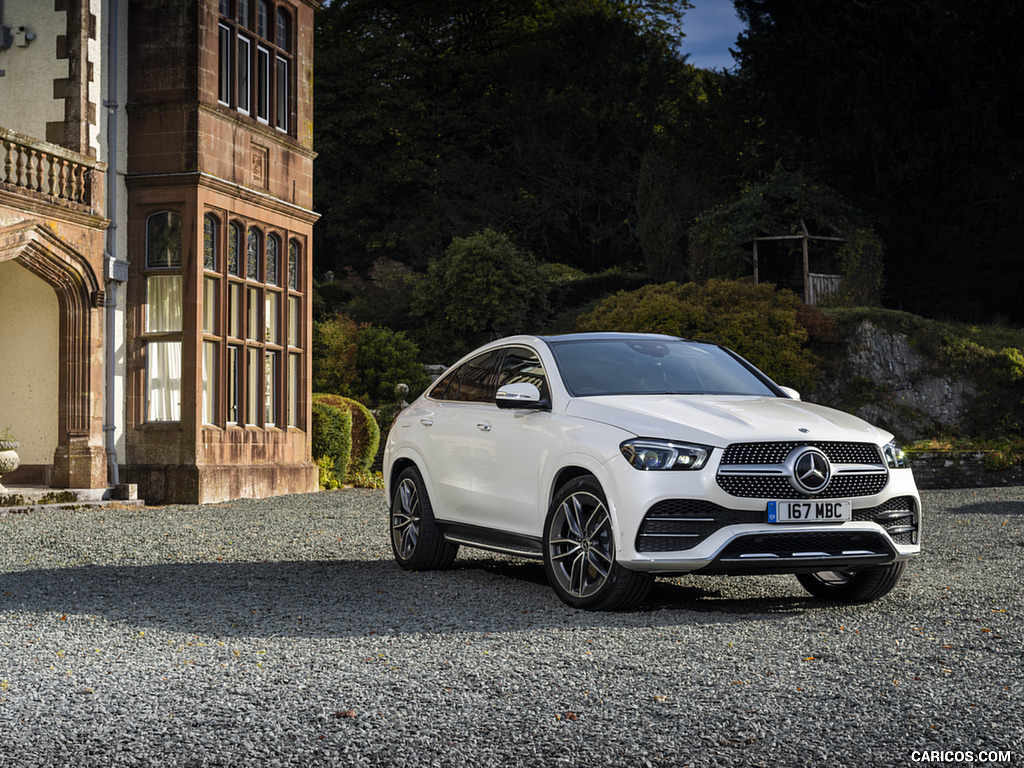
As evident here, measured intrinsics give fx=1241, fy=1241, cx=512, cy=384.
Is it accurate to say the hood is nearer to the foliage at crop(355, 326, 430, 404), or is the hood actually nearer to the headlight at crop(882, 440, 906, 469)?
the headlight at crop(882, 440, 906, 469)

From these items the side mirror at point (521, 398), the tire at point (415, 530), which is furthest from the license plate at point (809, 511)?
the tire at point (415, 530)

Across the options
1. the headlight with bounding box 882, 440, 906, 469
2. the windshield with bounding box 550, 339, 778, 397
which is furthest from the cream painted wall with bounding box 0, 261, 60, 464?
the headlight with bounding box 882, 440, 906, 469

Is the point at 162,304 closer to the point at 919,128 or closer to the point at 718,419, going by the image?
the point at 718,419

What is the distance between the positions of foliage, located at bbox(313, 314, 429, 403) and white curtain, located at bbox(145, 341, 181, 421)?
10998 mm

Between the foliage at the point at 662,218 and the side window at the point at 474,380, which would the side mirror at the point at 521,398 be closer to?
the side window at the point at 474,380

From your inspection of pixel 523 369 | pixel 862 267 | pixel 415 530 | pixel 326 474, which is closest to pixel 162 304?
pixel 326 474

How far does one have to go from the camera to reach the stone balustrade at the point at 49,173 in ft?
48.1

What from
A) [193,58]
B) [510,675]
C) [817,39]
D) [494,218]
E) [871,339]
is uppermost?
[817,39]

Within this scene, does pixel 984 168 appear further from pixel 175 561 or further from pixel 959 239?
pixel 175 561

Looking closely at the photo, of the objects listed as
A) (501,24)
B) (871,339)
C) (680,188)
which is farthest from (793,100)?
(501,24)

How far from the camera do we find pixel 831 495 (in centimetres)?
702

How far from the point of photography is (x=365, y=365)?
93.1ft

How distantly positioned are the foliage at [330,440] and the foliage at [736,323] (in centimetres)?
759

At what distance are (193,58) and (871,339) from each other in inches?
648
